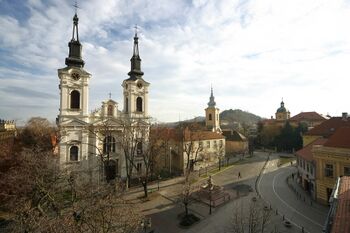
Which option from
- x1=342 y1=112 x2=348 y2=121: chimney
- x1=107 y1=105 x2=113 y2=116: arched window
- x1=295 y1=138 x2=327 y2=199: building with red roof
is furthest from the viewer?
x1=342 y1=112 x2=348 y2=121: chimney

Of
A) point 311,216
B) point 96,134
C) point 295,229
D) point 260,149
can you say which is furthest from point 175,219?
point 260,149

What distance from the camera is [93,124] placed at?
101 feet

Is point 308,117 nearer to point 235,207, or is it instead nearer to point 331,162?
point 331,162

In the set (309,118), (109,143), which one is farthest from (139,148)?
(309,118)

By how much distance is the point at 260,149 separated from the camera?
234ft

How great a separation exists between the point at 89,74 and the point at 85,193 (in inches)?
650

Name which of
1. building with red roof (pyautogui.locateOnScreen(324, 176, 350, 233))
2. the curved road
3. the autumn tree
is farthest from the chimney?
the autumn tree

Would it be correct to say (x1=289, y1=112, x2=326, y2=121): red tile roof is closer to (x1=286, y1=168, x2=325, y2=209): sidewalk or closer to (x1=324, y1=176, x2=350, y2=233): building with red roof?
(x1=286, y1=168, x2=325, y2=209): sidewalk

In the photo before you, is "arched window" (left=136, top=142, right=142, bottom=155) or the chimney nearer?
"arched window" (left=136, top=142, right=142, bottom=155)

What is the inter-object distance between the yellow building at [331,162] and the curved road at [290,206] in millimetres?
1840

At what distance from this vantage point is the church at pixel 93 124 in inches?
1135

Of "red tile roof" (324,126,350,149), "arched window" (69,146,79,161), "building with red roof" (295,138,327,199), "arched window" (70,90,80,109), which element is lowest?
"building with red roof" (295,138,327,199)

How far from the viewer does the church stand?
28.8 m

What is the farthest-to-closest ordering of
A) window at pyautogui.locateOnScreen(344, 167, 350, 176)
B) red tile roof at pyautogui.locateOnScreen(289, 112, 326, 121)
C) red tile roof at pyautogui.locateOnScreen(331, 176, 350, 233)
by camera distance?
red tile roof at pyautogui.locateOnScreen(289, 112, 326, 121)
window at pyautogui.locateOnScreen(344, 167, 350, 176)
red tile roof at pyautogui.locateOnScreen(331, 176, 350, 233)
